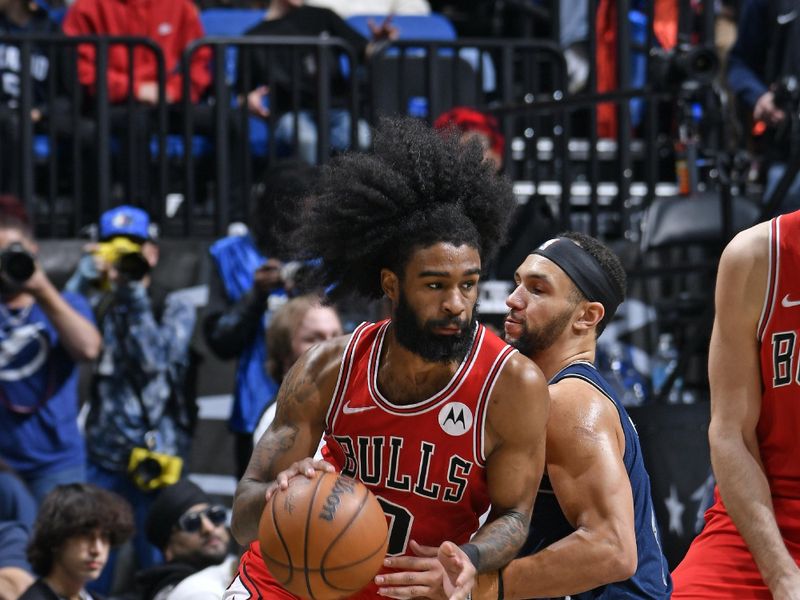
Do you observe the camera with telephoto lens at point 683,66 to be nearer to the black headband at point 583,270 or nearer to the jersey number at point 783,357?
the black headband at point 583,270

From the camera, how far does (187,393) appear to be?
26.2ft

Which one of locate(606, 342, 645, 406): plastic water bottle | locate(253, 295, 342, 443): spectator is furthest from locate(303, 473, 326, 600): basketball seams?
locate(606, 342, 645, 406): plastic water bottle

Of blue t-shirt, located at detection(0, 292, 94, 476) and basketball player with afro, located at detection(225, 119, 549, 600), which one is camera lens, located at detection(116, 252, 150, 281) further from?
basketball player with afro, located at detection(225, 119, 549, 600)

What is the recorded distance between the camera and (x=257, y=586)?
450cm

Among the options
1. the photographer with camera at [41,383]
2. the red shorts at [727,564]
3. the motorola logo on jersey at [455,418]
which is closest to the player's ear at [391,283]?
the motorola logo on jersey at [455,418]

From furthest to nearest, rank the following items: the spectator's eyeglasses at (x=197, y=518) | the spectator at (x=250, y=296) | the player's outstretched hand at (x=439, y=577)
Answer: the spectator at (x=250, y=296)
the spectator's eyeglasses at (x=197, y=518)
the player's outstretched hand at (x=439, y=577)

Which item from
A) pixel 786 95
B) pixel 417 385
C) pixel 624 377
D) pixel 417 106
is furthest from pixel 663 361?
pixel 417 385

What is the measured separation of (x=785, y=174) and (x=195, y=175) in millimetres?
4181

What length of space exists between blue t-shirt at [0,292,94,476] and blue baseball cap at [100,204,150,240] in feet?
2.03

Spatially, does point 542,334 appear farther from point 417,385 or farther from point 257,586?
point 257,586

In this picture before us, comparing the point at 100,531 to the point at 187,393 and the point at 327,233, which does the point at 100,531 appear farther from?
the point at 327,233

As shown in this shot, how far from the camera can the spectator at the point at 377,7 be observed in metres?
11.2

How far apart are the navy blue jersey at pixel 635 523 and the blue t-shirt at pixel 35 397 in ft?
11.9

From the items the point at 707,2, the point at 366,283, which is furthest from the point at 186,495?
Result: the point at 707,2
